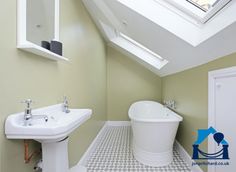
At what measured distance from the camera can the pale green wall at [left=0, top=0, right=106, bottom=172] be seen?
0.88 metres

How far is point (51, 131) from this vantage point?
83 centimetres

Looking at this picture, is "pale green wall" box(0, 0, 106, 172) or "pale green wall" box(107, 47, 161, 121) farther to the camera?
"pale green wall" box(107, 47, 161, 121)

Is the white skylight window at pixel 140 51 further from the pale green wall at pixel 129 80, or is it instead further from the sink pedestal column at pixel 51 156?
the sink pedestal column at pixel 51 156

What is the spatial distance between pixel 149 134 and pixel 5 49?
1.94 metres

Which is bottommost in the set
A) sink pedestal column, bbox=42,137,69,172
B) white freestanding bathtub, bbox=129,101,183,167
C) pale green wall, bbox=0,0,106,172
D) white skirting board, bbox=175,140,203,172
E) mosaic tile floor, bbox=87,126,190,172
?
mosaic tile floor, bbox=87,126,190,172

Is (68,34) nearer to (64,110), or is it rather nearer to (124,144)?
(64,110)

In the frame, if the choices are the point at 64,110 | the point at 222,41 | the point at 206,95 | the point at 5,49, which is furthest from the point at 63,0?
the point at 206,95

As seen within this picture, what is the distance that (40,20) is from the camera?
1.25m

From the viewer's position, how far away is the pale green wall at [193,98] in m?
1.77

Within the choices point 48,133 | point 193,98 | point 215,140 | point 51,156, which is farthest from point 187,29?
point 51,156

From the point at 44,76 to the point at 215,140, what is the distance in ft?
5.94

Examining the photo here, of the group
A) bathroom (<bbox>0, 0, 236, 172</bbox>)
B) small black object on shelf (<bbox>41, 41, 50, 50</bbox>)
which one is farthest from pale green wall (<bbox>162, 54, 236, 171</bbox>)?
small black object on shelf (<bbox>41, 41, 50, 50</bbox>)

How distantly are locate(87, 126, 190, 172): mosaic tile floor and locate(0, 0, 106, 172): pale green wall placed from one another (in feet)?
0.96

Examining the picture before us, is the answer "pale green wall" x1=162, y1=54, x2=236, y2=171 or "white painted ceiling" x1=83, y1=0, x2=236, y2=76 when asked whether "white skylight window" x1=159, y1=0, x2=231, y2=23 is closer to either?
"white painted ceiling" x1=83, y1=0, x2=236, y2=76
